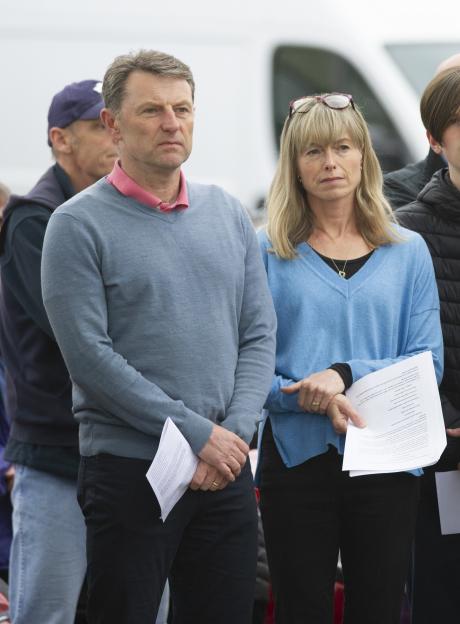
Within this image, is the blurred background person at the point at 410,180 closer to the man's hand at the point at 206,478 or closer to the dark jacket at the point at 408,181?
the dark jacket at the point at 408,181

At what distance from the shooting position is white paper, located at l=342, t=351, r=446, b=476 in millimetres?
3516

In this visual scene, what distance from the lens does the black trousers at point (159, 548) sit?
3350mm

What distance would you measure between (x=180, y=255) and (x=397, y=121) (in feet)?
24.0

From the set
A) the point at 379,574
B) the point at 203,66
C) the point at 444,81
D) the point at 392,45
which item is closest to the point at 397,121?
the point at 392,45

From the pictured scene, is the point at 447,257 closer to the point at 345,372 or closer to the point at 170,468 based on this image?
the point at 345,372

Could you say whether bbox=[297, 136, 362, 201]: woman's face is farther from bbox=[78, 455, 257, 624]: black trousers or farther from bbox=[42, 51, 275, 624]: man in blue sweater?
bbox=[78, 455, 257, 624]: black trousers

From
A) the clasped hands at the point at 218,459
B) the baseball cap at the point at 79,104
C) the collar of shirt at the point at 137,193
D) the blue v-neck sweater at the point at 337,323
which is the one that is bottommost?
the clasped hands at the point at 218,459

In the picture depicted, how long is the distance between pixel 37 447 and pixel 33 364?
25cm

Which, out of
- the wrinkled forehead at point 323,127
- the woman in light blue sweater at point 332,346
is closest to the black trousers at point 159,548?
the woman in light blue sweater at point 332,346

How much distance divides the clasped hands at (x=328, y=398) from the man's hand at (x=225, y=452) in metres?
0.30

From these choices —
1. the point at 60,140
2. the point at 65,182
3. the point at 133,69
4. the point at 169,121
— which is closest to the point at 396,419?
the point at 169,121

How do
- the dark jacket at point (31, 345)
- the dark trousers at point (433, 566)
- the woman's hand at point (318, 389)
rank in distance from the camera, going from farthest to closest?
the dark trousers at point (433, 566), the dark jacket at point (31, 345), the woman's hand at point (318, 389)

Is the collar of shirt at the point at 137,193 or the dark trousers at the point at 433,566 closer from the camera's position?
the collar of shirt at the point at 137,193

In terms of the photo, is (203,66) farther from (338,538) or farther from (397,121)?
(338,538)
